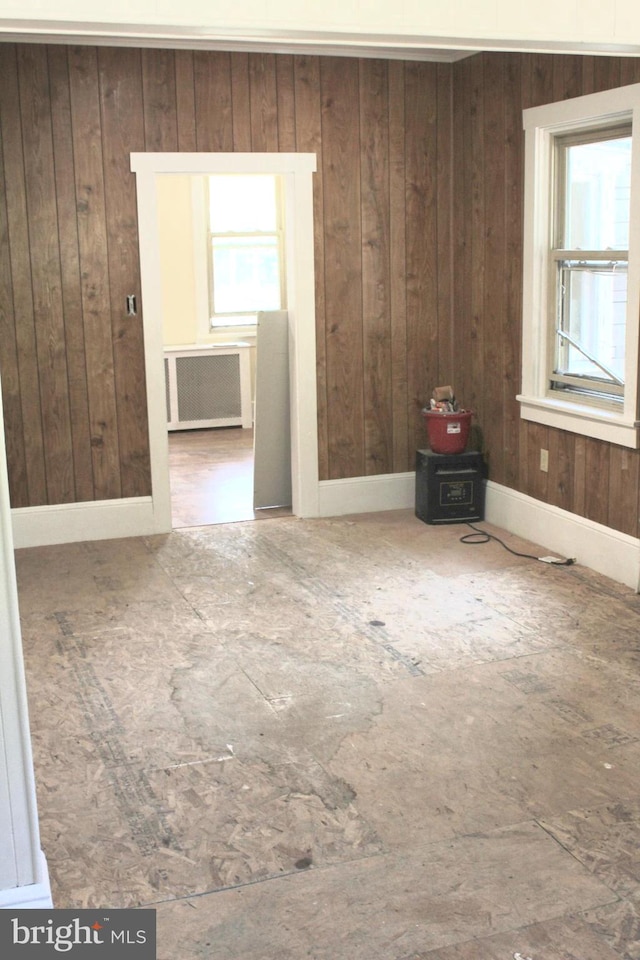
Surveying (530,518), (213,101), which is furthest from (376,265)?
(530,518)

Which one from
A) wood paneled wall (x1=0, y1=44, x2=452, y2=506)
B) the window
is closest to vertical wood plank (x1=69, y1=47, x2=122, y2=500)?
wood paneled wall (x1=0, y1=44, x2=452, y2=506)

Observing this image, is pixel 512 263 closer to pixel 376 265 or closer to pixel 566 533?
pixel 376 265

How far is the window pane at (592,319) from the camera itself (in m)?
5.33

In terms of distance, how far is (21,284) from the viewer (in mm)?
5938

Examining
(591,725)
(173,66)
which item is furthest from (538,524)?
(173,66)

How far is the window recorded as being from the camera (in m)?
9.62

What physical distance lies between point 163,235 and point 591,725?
6749 millimetres

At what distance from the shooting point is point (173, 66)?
600 cm

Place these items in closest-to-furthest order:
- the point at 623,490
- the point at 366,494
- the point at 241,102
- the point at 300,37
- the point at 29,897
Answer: the point at 29,897
the point at 300,37
the point at 623,490
the point at 241,102
the point at 366,494

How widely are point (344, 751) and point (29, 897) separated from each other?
4.19 feet

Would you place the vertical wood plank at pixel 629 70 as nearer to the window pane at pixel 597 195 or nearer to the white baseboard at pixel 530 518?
the window pane at pixel 597 195

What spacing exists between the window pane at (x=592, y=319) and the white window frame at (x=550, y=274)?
0.37 feet

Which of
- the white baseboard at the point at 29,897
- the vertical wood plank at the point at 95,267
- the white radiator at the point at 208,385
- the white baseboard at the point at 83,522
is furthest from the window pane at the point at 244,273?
the white baseboard at the point at 29,897

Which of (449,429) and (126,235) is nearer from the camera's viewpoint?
(126,235)
